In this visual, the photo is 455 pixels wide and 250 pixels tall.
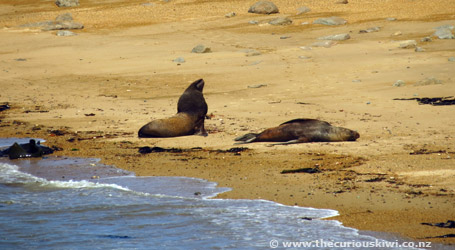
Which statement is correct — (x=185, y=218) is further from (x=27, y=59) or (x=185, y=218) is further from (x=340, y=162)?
(x=27, y=59)

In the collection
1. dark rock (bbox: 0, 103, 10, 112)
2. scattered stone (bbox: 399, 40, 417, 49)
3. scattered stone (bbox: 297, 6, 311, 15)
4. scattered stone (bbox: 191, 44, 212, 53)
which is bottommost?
dark rock (bbox: 0, 103, 10, 112)

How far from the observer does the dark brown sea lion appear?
9414mm

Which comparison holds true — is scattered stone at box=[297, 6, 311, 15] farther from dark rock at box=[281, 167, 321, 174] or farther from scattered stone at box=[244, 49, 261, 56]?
dark rock at box=[281, 167, 321, 174]

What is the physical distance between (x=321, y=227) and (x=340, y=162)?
233 cm

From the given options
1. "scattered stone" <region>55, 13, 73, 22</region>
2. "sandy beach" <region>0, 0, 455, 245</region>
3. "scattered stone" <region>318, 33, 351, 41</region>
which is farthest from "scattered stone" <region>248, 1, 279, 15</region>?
"scattered stone" <region>55, 13, 73, 22</region>

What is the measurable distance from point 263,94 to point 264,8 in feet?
39.8

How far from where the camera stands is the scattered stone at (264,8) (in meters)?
25.3

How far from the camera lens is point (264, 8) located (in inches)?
996

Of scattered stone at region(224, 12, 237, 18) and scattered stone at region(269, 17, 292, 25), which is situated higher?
scattered stone at region(224, 12, 237, 18)

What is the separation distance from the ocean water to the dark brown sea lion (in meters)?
1.92

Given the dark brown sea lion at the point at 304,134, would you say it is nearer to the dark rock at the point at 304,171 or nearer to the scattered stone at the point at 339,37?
the dark rock at the point at 304,171

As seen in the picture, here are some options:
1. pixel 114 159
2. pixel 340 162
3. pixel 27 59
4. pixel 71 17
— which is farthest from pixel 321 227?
pixel 71 17

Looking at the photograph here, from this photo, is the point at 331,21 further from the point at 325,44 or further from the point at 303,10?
the point at 325,44

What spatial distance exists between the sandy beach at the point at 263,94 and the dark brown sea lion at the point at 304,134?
0.19 m
